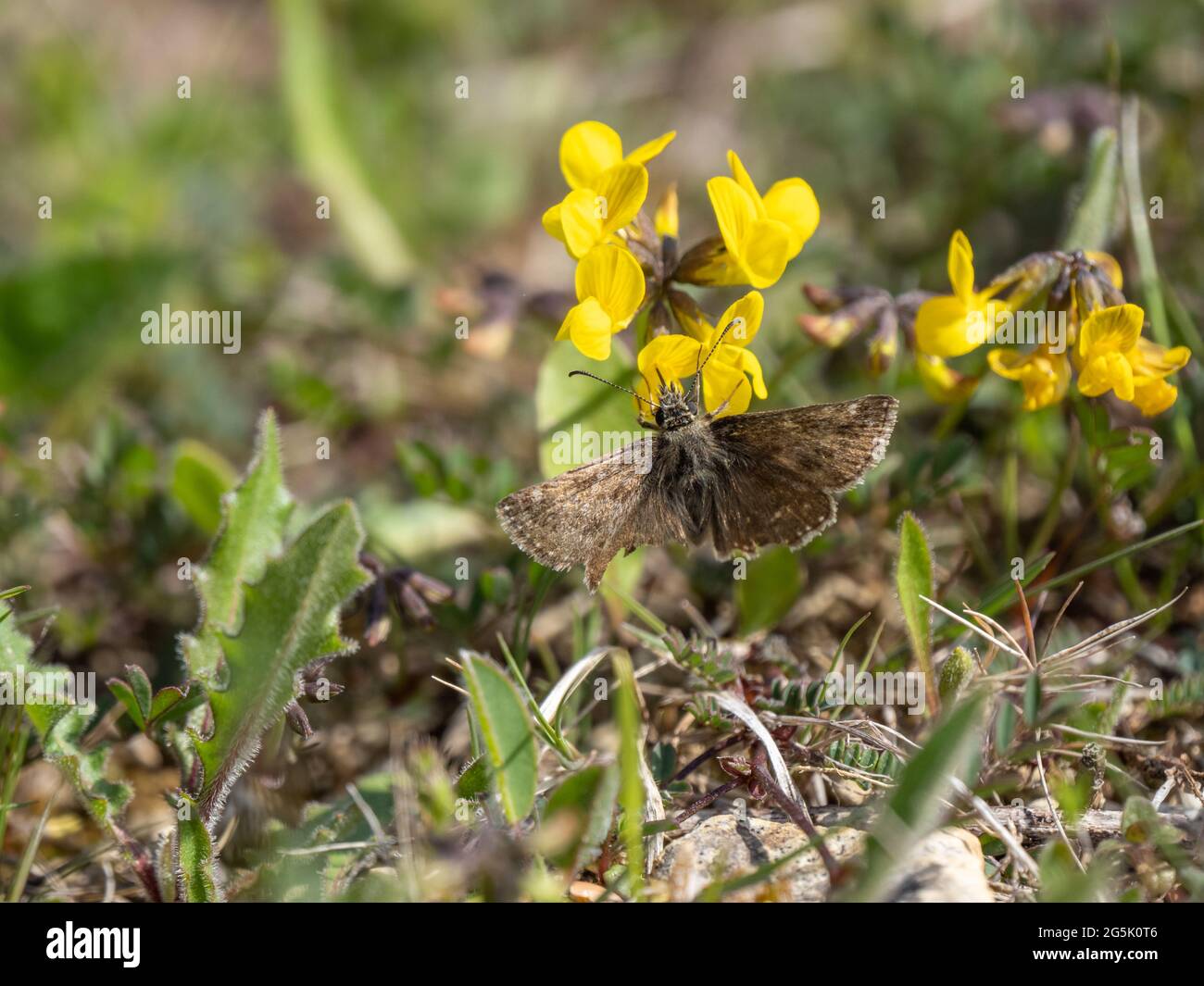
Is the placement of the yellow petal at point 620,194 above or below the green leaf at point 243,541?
above

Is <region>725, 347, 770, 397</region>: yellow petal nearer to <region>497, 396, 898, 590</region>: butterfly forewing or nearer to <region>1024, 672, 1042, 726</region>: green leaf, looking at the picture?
<region>497, 396, 898, 590</region>: butterfly forewing

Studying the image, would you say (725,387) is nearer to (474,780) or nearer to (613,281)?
(613,281)

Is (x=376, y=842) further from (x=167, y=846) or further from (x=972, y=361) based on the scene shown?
(x=972, y=361)

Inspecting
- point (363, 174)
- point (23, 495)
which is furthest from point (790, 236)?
point (363, 174)

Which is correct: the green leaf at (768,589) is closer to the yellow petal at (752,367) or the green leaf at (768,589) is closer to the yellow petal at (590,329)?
the yellow petal at (752,367)

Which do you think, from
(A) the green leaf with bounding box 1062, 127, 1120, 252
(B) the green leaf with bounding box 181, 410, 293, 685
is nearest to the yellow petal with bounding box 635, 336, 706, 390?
(B) the green leaf with bounding box 181, 410, 293, 685

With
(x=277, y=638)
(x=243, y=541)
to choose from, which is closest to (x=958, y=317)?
(x=277, y=638)

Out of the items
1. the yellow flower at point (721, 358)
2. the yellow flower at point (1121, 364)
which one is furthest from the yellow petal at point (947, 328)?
the yellow flower at point (721, 358)
